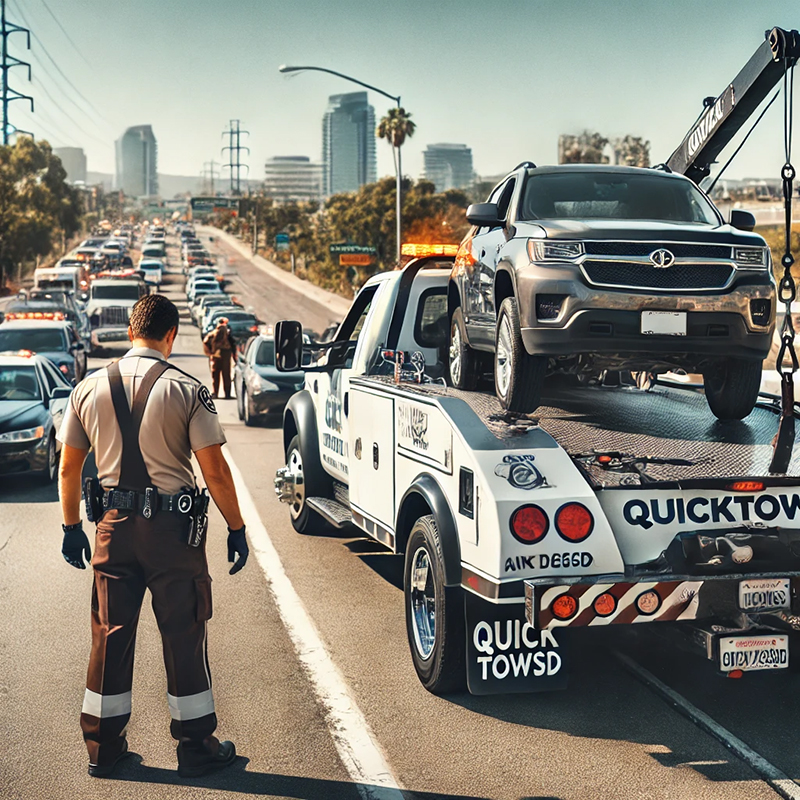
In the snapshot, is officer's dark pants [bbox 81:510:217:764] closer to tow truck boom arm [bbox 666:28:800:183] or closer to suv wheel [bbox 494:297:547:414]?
suv wheel [bbox 494:297:547:414]

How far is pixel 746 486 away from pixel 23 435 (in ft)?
29.9

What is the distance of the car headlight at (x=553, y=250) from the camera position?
6.61 m

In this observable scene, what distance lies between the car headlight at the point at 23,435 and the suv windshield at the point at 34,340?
9.98m

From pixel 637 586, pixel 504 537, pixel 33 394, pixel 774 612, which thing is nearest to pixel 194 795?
pixel 504 537

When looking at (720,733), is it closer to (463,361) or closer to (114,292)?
(463,361)

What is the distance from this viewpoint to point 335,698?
19.1 feet

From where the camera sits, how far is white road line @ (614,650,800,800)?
4688 mm

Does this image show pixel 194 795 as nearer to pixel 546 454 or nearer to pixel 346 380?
pixel 546 454

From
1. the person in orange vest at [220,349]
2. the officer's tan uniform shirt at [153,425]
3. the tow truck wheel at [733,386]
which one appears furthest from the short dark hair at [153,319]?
the person in orange vest at [220,349]

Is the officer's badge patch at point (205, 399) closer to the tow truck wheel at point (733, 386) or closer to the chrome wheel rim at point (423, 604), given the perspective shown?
the chrome wheel rim at point (423, 604)

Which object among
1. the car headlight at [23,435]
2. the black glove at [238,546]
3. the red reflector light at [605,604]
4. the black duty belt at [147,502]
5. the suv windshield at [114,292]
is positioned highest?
the suv windshield at [114,292]

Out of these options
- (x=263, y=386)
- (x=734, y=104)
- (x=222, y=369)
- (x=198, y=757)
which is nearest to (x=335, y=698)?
(x=198, y=757)

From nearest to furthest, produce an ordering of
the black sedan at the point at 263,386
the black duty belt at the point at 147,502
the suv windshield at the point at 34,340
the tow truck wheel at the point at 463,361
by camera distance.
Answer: the black duty belt at the point at 147,502, the tow truck wheel at the point at 463,361, the black sedan at the point at 263,386, the suv windshield at the point at 34,340

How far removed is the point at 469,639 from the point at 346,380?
3.59 m
